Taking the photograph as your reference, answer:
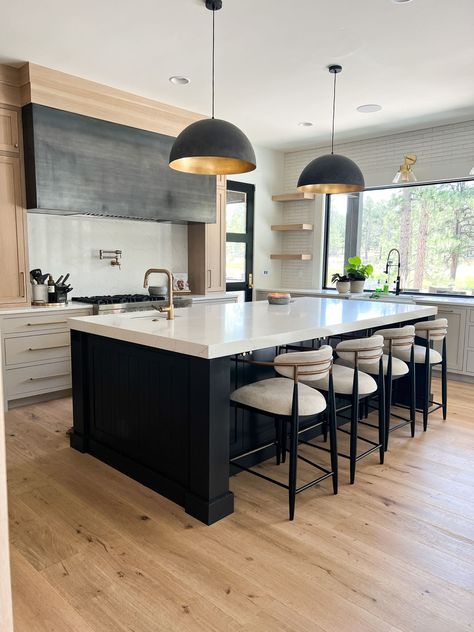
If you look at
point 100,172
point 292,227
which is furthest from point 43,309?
point 292,227

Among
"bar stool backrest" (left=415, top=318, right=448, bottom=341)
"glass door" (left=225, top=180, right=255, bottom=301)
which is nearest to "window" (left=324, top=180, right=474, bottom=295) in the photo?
"glass door" (left=225, top=180, right=255, bottom=301)

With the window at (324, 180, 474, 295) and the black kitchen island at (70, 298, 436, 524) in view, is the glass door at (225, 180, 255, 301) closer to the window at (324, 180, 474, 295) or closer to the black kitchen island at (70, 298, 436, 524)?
the window at (324, 180, 474, 295)

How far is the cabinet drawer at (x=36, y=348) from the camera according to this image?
4.01 meters

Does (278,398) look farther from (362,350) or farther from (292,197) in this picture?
Answer: (292,197)

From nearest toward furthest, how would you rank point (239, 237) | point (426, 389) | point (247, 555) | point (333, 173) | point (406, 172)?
point (247, 555) < point (333, 173) < point (426, 389) < point (406, 172) < point (239, 237)

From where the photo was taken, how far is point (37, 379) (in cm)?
421

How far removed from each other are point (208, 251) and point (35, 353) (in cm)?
256

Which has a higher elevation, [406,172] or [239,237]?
[406,172]

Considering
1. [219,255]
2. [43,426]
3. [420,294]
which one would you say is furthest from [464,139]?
[43,426]

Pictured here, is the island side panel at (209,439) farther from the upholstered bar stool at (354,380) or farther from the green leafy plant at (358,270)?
the green leafy plant at (358,270)

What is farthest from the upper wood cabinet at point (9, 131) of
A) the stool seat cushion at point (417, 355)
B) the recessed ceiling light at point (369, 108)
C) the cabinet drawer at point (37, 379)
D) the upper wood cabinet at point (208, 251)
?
the stool seat cushion at point (417, 355)

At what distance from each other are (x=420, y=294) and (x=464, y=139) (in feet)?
6.08

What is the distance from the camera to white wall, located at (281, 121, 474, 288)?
5.47 metres

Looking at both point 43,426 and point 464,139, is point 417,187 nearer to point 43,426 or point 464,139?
point 464,139
